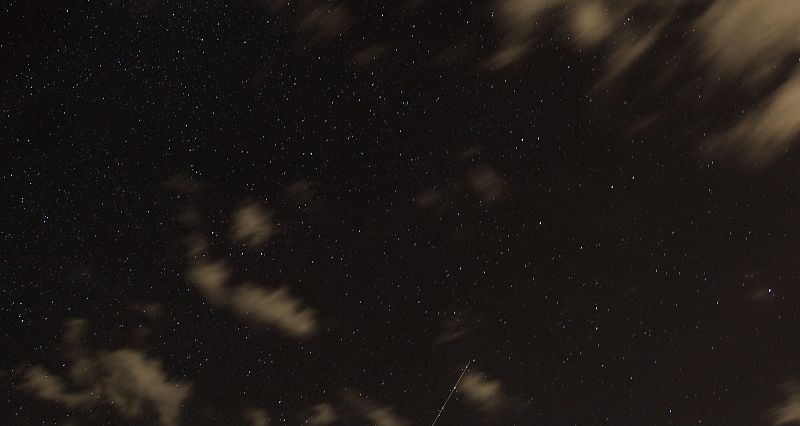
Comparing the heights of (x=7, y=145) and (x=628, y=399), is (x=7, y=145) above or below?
above

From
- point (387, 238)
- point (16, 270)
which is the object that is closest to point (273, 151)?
point (387, 238)

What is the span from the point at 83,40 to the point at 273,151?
5.6 inches

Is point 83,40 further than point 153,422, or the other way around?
point 153,422

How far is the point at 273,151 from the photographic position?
48cm

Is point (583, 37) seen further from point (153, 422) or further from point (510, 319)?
point (153, 422)

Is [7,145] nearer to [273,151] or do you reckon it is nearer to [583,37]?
[273,151]

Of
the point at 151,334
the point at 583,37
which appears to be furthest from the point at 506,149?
the point at 151,334

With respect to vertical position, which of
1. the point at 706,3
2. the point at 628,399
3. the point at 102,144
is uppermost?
the point at 102,144

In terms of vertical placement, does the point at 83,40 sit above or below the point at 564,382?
above

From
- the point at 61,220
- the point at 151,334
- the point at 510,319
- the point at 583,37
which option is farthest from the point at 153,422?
the point at 583,37

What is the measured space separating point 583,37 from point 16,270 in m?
0.44

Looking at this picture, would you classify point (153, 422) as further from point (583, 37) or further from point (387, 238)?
point (583, 37)

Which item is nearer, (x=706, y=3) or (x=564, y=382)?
(x=706, y=3)

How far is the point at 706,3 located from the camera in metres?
0.45
